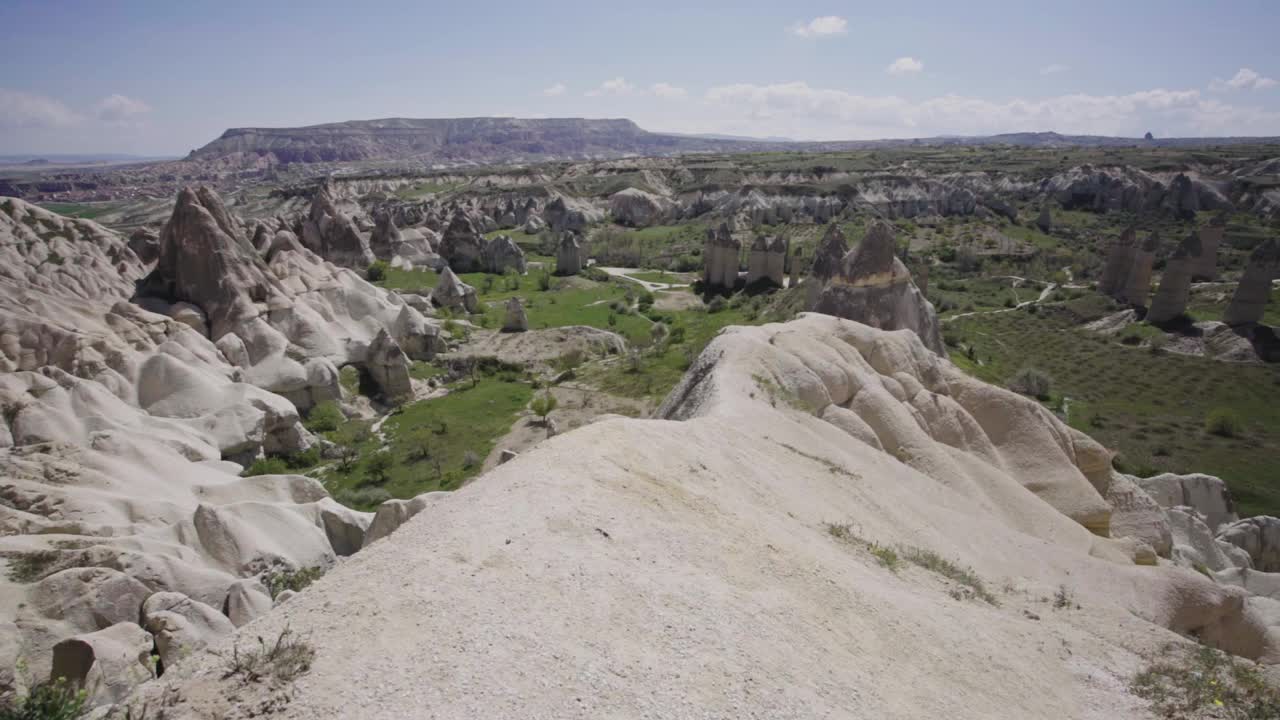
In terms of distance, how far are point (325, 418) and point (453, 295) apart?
26900 mm

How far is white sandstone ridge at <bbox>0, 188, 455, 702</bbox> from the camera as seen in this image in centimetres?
1345

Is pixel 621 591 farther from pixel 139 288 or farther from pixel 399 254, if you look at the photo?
pixel 399 254

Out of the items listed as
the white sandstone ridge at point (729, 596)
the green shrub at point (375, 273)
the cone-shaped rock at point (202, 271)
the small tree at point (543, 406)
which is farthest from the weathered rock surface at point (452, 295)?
the white sandstone ridge at point (729, 596)

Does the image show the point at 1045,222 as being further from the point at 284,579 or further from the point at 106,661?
the point at 106,661

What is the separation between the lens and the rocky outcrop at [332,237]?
66.8m

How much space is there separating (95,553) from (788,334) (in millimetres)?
18835

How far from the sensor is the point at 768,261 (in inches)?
2675

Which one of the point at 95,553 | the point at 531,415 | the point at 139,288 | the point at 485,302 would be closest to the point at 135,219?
the point at 485,302

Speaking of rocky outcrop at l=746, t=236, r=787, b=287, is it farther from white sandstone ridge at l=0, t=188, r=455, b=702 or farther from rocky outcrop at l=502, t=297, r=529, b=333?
white sandstone ridge at l=0, t=188, r=455, b=702

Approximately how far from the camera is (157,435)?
24.8 metres

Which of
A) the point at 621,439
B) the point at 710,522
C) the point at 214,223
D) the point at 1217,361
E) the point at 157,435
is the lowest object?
the point at 1217,361

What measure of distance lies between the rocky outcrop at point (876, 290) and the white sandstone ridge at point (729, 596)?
15679 mm

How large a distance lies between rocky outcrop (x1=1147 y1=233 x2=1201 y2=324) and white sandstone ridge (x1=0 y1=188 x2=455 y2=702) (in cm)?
6271

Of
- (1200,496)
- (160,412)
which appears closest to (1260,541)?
(1200,496)
